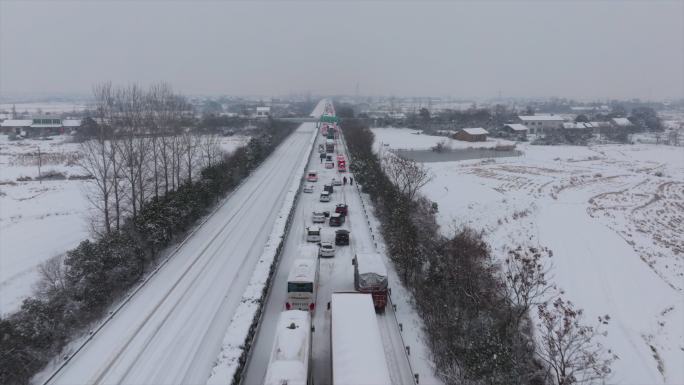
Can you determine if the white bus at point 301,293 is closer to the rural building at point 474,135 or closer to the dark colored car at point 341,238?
the dark colored car at point 341,238

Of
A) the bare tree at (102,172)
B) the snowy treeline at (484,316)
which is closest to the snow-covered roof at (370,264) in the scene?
the snowy treeline at (484,316)

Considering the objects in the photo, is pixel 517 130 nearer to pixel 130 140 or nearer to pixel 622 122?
pixel 622 122

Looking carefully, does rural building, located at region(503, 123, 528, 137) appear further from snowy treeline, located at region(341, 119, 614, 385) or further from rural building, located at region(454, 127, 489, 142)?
snowy treeline, located at region(341, 119, 614, 385)

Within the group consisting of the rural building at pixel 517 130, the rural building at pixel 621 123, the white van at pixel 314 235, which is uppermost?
the rural building at pixel 621 123

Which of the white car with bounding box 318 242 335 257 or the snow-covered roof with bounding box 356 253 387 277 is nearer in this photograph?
the snow-covered roof with bounding box 356 253 387 277

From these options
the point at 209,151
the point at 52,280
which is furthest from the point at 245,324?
the point at 209,151

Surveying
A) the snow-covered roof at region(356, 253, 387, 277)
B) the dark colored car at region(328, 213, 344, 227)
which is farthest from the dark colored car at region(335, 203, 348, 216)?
the snow-covered roof at region(356, 253, 387, 277)

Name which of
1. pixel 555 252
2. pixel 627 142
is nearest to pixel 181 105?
pixel 555 252
